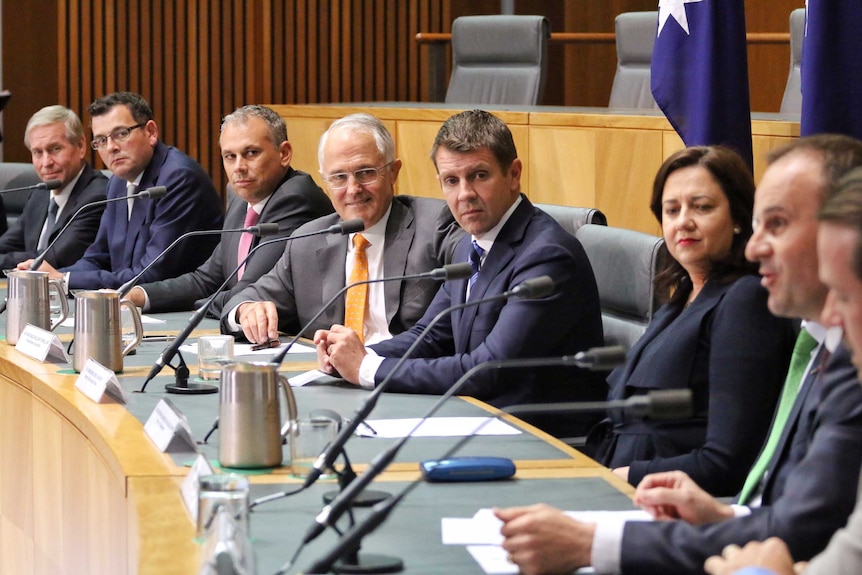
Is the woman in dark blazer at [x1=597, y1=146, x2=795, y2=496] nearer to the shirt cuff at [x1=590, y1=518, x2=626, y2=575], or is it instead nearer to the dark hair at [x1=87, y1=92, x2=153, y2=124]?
the shirt cuff at [x1=590, y1=518, x2=626, y2=575]

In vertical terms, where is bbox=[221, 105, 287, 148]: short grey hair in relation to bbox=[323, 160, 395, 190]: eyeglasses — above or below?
above

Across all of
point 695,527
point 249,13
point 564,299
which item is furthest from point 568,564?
point 249,13

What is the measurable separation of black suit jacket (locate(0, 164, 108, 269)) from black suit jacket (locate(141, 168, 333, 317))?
1102 millimetres

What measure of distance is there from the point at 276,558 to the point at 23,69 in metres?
6.34

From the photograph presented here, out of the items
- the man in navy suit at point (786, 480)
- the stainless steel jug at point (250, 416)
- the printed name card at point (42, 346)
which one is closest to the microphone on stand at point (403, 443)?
the man in navy suit at point (786, 480)

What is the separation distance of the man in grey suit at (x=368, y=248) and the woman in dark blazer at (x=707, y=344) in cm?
99

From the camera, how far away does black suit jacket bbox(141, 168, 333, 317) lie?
13.7ft

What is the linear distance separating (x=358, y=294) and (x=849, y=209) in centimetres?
238

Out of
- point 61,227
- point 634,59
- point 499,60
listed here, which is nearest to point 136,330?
point 61,227

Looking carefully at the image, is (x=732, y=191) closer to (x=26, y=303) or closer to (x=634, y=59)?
(x=26, y=303)

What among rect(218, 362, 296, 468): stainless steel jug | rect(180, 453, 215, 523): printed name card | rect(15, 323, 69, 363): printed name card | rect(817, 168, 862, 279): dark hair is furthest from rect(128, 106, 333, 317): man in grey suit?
rect(817, 168, 862, 279): dark hair

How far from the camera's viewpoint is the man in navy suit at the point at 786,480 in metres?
1.65

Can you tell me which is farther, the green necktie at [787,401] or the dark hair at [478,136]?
the dark hair at [478,136]

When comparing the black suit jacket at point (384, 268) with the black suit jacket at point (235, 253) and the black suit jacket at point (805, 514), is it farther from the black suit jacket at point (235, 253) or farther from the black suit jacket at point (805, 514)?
the black suit jacket at point (805, 514)
